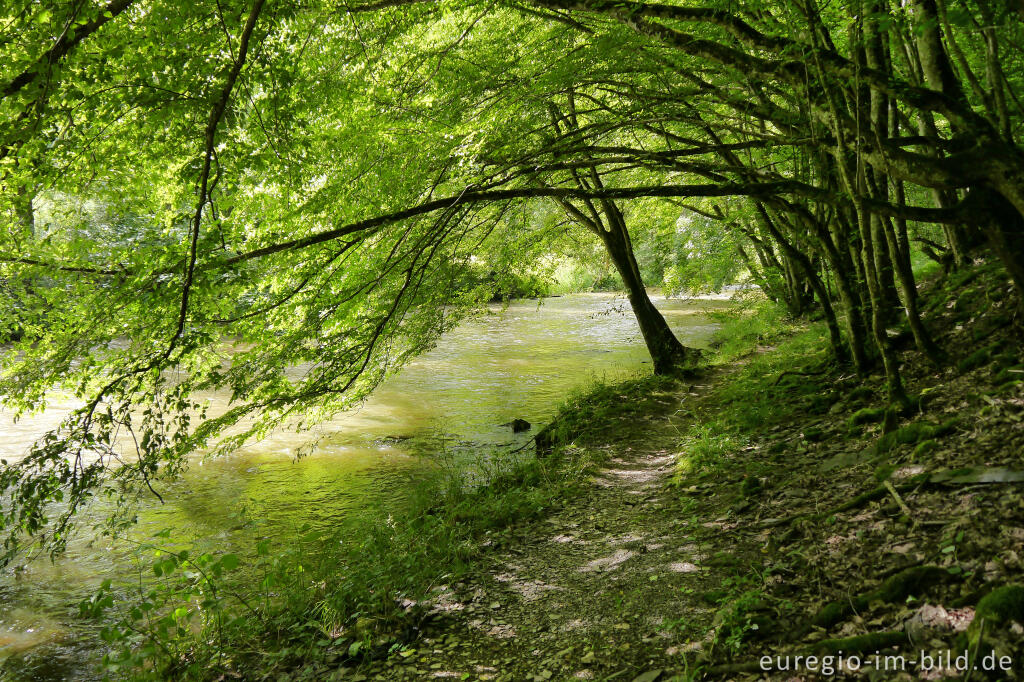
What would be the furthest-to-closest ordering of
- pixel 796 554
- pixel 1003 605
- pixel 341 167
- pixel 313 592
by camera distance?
1. pixel 341 167
2. pixel 313 592
3. pixel 796 554
4. pixel 1003 605

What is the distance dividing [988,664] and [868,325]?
222 inches

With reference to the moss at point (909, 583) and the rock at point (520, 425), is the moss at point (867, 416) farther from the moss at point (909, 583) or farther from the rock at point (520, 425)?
the rock at point (520, 425)

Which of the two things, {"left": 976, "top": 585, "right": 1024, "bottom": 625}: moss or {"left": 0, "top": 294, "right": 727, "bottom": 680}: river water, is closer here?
{"left": 976, "top": 585, "right": 1024, "bottom": 625}: moss

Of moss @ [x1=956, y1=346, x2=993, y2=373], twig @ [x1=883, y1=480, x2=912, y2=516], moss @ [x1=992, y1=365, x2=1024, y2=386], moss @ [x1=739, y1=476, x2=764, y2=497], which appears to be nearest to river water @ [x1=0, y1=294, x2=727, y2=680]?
moss @ [x1=739, y1=476, x2=764, y2=497]

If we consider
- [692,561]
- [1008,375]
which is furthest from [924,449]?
[692,561]

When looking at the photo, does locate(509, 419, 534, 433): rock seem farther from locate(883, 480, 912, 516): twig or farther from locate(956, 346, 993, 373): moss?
locate(883, 480, 912, 516): twig

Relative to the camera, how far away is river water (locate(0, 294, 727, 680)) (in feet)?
18.6

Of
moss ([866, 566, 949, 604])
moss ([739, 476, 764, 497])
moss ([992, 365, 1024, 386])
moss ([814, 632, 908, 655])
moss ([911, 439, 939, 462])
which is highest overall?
moss ([992, 365, 1024, 386])

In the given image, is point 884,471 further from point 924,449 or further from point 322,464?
point 322,464

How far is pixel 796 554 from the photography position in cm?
395

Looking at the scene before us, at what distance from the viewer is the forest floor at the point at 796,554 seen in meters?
2.91

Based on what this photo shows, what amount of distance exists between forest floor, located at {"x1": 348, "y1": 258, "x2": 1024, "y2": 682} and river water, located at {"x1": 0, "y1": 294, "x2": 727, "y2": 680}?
2.65m

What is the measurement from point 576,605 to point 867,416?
11.7 ft

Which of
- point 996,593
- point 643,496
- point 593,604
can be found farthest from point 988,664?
point 643,496
